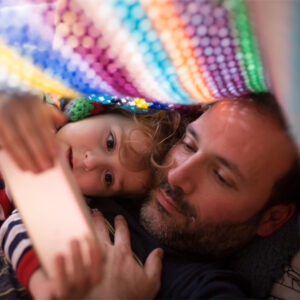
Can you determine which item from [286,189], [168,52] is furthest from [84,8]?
[286,189]

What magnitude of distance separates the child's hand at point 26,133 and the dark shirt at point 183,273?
39 cm

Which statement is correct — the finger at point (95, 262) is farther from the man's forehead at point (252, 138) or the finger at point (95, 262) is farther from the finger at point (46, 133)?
the man's forehead at point (252, 138)

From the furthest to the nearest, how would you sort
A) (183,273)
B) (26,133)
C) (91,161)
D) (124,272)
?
(91,161), (183,273), (124,272), (26,133)

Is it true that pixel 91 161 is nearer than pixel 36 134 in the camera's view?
No

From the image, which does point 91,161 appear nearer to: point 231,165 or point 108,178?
point 108,178

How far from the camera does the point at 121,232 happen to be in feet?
2.37

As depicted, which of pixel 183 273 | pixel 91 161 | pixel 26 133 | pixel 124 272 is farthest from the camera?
pixel 91 161

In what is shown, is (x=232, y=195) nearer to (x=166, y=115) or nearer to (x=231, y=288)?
(x=231, y=288)

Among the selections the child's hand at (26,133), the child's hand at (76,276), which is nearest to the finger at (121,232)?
the child's hand at (76,276)

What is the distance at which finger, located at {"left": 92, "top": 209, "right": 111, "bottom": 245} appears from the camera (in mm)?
670

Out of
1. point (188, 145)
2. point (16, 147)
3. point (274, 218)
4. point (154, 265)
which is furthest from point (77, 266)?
point (274, 218)

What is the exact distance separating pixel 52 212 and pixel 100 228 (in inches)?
13.1

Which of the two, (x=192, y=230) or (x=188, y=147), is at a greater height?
(x=188, y=147)

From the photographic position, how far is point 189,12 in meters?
0.39
